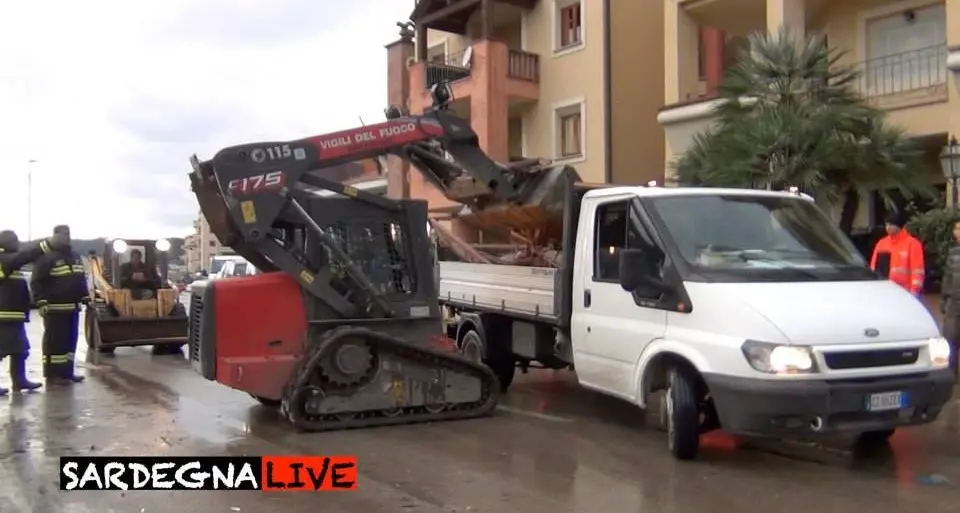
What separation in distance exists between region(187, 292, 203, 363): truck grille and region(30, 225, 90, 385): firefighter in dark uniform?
11.9ft

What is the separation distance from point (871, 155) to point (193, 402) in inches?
369

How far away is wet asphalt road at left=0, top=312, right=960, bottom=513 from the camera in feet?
20.4

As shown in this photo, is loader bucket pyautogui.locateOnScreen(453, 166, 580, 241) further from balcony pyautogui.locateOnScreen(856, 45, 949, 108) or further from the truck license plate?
balcony pyautogui.locateOnScreen(856, 45, 949, 108)

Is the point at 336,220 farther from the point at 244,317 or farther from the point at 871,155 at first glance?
the point at 871,155

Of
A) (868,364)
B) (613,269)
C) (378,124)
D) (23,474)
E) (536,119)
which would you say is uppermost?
(536,119)

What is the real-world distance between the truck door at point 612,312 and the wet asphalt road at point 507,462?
0.62 metres

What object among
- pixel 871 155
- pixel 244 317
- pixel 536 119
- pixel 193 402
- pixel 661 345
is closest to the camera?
pixel 661 345

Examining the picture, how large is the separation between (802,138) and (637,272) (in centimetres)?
631

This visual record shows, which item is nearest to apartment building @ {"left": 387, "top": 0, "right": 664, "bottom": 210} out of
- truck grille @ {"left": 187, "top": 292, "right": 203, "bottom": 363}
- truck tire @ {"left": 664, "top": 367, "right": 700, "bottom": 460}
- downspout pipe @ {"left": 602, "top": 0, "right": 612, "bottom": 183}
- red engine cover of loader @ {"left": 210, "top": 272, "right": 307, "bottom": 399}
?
downspout pipe @ {"left": 602, "top": 0, "right": 612, "bottom": 183}

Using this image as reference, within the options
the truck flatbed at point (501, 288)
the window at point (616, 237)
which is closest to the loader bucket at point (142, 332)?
the truck flatbed at point (501, 288)

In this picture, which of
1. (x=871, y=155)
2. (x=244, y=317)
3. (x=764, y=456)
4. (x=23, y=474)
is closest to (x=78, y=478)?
(x=23, y=474)

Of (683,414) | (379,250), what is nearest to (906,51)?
(379,250)

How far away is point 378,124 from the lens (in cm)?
948

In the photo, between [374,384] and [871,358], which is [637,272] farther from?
[374,384]
